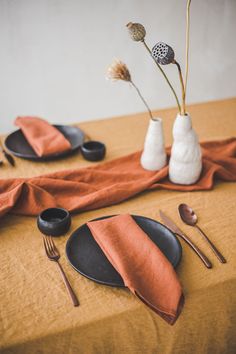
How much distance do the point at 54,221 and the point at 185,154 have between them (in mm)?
412

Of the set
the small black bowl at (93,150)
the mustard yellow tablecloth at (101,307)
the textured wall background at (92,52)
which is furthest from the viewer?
the textured wall background at (92,52)

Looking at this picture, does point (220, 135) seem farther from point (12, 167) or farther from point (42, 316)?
point (42, 316)

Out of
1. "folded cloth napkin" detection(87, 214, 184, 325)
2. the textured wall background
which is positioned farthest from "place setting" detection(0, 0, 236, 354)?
the textured wall background

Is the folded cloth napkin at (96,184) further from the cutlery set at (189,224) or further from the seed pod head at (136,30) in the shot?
the seed pod head at (136,30)

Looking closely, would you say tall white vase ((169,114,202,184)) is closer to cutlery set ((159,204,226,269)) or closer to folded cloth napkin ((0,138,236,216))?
folded cloth napkin ((0,138,236,216))

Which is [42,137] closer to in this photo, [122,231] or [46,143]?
[46,143]

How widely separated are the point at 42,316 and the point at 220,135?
98 cm

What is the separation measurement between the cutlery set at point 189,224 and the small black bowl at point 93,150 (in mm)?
339

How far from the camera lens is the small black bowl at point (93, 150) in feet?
4.06

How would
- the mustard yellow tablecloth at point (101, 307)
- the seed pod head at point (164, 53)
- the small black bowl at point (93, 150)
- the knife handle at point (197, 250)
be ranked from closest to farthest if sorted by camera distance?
the mustard yellow tablecloth at point (101, 307) → the knife handle at point (197, 250) → the seed pod head at point (164, 53) → the small black bowl at point (93, 150)

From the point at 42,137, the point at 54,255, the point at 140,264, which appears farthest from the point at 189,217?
the point at 42,137

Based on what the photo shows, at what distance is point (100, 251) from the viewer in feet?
2.78

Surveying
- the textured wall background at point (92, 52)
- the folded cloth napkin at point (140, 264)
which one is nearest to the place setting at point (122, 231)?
the folded cloth napkin at point (140, 264)

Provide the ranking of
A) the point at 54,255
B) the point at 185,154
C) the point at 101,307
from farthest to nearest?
the point at 185,154, the point at 54,255, the point at 101,307
